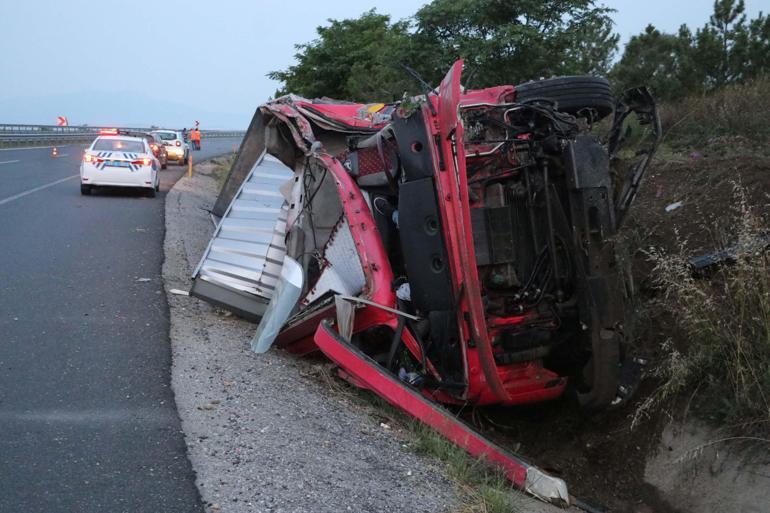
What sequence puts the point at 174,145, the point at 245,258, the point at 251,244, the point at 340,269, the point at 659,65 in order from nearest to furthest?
the point at 340,269
the point at 245,258
the point at 251,244
the point at 659,65
the point at 174,145

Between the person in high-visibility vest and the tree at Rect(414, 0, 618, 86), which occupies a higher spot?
the tree at Rect(414, 0, 618, 86)

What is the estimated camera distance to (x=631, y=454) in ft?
18.1

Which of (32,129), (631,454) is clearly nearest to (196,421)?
(631,454)

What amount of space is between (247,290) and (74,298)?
167 cm

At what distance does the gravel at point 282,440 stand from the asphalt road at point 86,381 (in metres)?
0.15

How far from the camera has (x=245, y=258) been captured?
7582mm

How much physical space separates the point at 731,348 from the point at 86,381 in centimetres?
433

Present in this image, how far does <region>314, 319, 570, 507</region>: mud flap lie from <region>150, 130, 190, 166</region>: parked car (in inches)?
1042

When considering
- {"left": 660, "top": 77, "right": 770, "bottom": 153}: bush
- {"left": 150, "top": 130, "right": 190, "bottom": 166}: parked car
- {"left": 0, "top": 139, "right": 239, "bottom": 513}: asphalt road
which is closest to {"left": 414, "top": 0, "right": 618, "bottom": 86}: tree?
{"left": 660, "top": 77, "right": 770, "bottom": 153}: bush

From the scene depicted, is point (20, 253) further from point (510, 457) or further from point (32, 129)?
point (32, 129)

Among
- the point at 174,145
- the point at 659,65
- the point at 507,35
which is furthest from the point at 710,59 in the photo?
the point at 174,145

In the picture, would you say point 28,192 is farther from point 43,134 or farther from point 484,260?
point 43,134

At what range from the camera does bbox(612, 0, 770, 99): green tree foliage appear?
17.4m

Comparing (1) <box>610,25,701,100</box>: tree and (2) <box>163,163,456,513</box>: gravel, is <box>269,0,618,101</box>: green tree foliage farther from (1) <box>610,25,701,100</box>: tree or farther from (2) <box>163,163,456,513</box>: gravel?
(2) <box>163,163,456,513</box>: gravel
